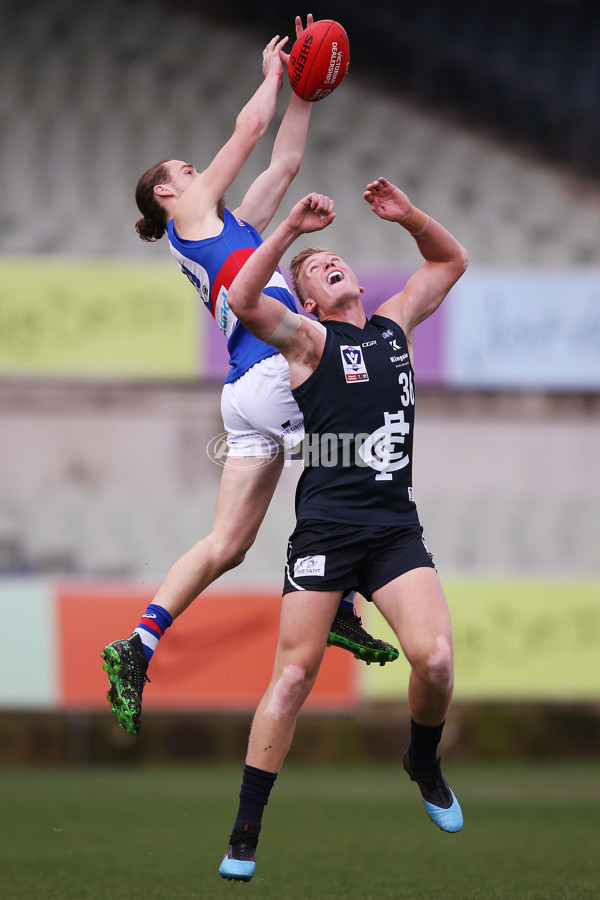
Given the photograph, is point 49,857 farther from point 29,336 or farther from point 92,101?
point 92,101

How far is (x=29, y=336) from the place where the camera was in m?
9.09

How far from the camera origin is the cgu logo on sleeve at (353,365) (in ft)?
12.6

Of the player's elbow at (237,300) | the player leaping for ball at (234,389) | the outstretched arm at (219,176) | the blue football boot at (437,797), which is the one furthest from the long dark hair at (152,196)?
the blue football boot at (437,797)

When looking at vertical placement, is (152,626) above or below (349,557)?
below

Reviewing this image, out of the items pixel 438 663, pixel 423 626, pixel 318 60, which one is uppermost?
pixel 318 60

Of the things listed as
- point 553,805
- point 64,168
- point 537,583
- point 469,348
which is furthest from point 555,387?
point 64,168

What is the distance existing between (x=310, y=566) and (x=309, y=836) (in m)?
2.78

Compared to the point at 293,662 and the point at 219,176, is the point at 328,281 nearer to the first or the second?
the point at 219,176

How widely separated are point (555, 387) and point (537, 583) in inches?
67.8

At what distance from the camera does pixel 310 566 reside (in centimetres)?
379

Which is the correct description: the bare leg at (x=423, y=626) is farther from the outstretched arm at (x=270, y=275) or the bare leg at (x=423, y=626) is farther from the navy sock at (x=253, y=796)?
the outstretched arm at (x=270, y=275)

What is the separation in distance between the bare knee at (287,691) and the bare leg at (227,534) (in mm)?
526

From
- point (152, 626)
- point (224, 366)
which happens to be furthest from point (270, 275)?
point (224, 366)

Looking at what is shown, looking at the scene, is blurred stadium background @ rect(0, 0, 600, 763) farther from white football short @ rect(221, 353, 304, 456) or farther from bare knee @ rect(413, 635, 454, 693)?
bare knee @ rect(413, 635, 454, 693)
